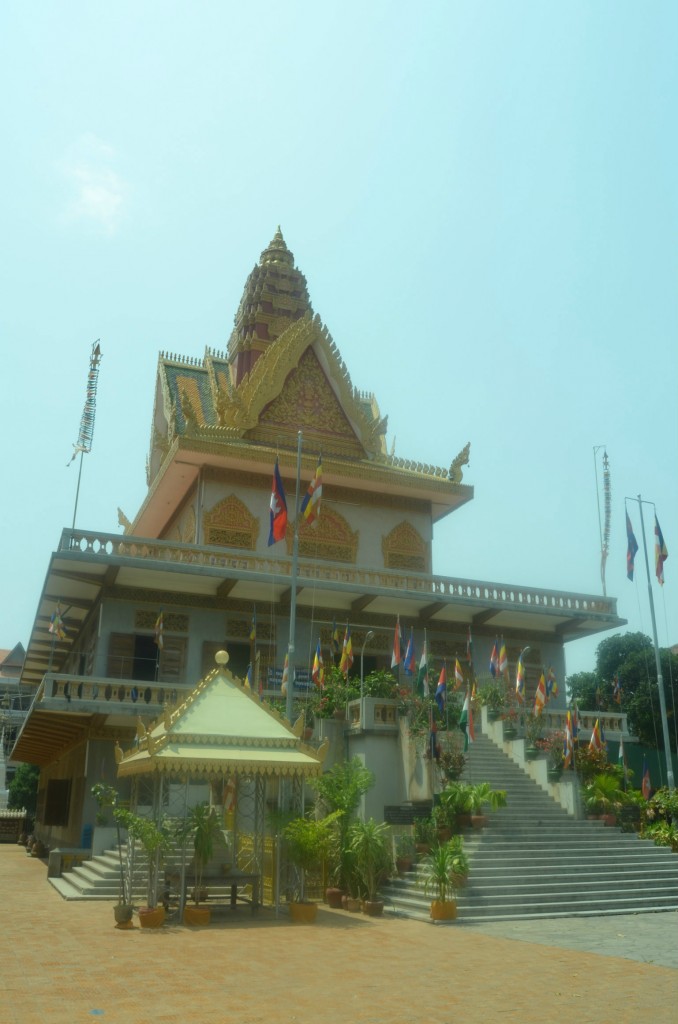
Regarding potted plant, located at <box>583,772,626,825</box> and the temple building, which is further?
the temple building

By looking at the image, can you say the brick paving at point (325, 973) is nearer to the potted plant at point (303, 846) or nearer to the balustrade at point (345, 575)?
the potted plant at point (303, 846)

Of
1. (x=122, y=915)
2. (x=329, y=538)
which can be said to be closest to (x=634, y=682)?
(x=329, y=538)

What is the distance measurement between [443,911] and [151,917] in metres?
4.08

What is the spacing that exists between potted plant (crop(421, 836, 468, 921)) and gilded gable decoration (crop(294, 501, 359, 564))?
12558mm

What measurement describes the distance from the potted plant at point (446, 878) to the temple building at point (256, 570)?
12.0 ft

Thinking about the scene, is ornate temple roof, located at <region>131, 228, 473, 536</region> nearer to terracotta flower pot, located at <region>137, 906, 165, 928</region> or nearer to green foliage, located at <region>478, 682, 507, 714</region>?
green foliage, located at <region>478, 682, 507, 714</region>

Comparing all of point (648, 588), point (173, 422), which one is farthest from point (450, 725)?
point (173, 422)

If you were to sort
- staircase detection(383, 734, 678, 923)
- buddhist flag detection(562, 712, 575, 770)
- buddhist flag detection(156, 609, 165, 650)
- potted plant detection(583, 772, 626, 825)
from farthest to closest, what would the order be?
buddhist flag detection(156, 609, 165, 650)
buddhist flag detection(562, 712, 575, 770)
potted plant detection(583, 772, 626, 825)
staircase detection(383, 734, 678, 923)

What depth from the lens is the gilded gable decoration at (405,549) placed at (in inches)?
1073

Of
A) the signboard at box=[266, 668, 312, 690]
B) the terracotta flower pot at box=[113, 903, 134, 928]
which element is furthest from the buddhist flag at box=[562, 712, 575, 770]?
the terracotta flower pot at box=[113, 903, 134, 928]

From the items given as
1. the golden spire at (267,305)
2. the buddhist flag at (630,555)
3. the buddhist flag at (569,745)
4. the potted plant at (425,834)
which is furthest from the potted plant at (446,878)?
the golden spire at (267,305)

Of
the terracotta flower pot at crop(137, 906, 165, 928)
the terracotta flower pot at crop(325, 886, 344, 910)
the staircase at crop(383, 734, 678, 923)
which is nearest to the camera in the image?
the terracotta flower pot at crop(137, 906, 165, 928)

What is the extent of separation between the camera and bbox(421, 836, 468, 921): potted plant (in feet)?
43.7

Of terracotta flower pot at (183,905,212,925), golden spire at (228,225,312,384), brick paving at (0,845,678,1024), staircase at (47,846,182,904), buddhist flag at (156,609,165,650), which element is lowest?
brick paving at (0,845,678,1024)
